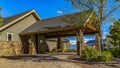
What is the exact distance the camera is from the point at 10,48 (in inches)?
1180

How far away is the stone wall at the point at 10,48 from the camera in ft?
95.5

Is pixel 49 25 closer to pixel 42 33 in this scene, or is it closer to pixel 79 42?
pixel 42 33

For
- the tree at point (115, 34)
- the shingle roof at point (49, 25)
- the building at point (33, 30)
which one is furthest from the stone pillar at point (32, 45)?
the tree at point (115, 34)

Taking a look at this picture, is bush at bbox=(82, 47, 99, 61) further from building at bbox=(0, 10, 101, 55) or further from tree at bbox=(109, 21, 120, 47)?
tree at bbox=(109, 21, 120, 47)

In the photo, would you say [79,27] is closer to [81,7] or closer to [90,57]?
[81,7]

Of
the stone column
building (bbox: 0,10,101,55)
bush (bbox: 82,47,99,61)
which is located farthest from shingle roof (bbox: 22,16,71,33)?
bush (bbox: 82,47,99,61)

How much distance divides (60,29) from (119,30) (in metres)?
16.1

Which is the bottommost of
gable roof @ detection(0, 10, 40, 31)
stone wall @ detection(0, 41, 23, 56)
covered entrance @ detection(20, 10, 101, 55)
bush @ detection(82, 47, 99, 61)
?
bush @ detection(82, 47, 99, 61)

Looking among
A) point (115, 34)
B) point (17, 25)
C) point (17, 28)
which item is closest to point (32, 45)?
point (17, 28)

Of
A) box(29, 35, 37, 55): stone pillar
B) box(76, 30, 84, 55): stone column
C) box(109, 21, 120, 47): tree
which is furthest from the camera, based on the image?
box(109, 21, 120, 47): tree

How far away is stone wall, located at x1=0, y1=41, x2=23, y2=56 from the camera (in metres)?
29.1

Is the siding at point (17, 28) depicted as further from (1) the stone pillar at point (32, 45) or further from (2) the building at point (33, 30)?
(1) the stone pillar at point (32, 45)

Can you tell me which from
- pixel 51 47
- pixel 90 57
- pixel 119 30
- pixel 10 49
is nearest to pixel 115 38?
pixel 119 30

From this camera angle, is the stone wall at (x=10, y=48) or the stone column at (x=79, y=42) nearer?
the stone column at (x=79, y=42)
